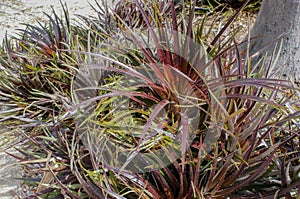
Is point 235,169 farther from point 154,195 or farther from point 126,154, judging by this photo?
point 126,154

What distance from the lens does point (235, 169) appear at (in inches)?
59.4

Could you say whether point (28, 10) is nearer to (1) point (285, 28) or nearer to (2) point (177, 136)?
(1) point (285, 28)

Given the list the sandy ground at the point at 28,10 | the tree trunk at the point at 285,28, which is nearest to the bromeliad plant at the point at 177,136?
the tree trunk at the point at 285,28

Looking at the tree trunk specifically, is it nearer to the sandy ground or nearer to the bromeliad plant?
the bromeliad plant

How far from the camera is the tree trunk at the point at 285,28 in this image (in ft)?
8.94

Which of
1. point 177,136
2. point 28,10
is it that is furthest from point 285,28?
point 28,10

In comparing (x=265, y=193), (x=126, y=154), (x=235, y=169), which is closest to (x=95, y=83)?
(x=126, y=154)

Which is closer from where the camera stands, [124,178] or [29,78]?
[124,178]

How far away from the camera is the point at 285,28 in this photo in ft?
9.10

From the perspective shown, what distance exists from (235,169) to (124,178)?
0.43 m

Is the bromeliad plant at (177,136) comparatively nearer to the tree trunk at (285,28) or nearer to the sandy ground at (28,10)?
the tree trunk at (285,28)

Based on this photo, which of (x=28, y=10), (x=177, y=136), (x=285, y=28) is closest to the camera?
(x=177, y=136)

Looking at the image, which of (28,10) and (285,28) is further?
(28,10)

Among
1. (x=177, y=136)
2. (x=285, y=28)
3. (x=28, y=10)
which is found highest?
(x=285, y=28)
